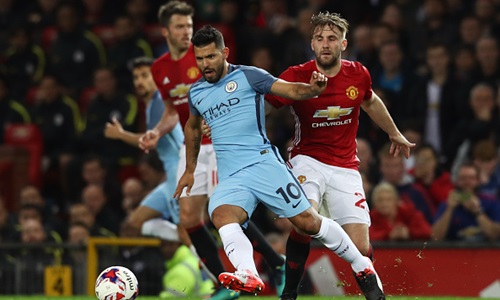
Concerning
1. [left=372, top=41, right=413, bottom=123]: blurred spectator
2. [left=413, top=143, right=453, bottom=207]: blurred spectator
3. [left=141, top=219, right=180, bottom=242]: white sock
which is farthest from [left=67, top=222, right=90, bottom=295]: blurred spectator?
[left=372, top=41, right=413, bottom=123]: blurred spectator

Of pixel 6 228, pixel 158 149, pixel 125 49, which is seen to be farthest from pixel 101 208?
pixel 158 149

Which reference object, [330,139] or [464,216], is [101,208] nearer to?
[464,216]

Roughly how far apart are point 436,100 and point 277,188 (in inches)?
248

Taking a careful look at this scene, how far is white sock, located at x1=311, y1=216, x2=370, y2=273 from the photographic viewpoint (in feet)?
29.7

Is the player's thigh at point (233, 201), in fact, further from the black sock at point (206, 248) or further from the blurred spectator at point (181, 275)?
the blurred spectator at point (181, 275)

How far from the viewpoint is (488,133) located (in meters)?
14.2

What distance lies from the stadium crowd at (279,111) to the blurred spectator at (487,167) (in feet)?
0.06

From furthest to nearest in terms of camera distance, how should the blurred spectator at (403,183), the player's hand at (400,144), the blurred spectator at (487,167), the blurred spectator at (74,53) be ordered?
1. the blurred spectator at (74,53)
2. the blurred spectator at (403,183)
3. the blurred spectator at (487,167)
4. the player's hand at (400,144)

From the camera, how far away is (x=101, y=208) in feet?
52.0

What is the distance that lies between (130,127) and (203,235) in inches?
241

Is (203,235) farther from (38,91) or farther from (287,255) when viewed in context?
(38,91)

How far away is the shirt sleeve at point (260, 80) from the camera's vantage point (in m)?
9.10

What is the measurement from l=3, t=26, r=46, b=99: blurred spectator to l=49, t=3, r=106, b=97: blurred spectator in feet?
1.32

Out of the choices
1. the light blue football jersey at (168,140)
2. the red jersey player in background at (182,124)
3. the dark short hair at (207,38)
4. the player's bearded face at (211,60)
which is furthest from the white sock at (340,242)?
the light blue football jersey at (168,140)
